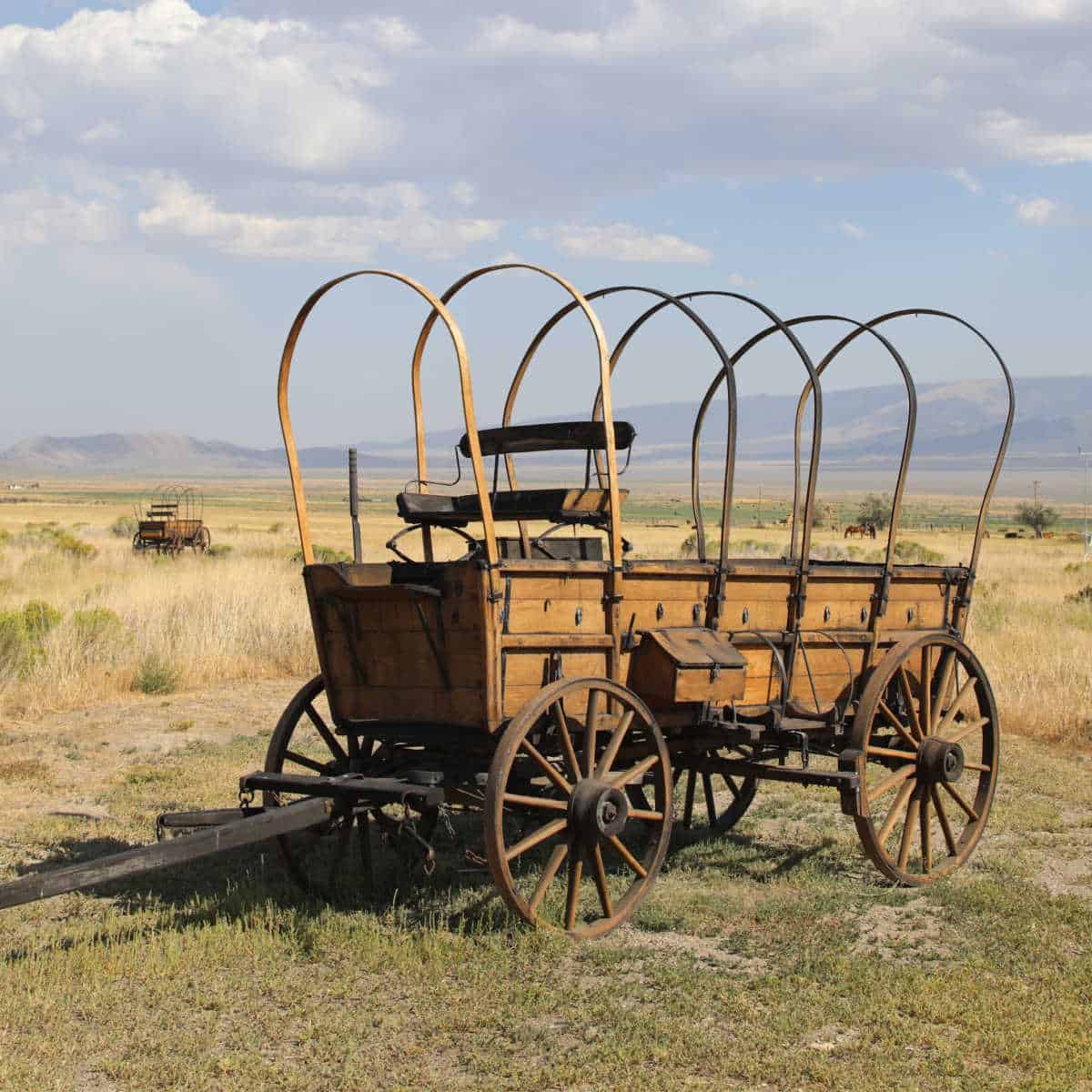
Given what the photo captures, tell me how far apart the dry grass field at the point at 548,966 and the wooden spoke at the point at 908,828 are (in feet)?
0.61

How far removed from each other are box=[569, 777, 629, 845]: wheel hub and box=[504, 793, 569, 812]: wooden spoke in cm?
6

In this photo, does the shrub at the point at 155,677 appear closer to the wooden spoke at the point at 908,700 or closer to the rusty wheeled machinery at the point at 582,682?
the rusty wheeled machinery at the point at 582,682

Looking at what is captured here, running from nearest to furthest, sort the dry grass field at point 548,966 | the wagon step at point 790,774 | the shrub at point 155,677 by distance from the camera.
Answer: the dry grass field at point 548,966, the wagon step at point 790,774, the shrub at point 155,677

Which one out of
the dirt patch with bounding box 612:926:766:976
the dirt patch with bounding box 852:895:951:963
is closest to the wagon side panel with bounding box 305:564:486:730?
the dirt patch with bounding box 612:926:766:976

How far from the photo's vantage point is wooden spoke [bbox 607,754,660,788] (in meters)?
5.79

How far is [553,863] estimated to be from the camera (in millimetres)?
5598

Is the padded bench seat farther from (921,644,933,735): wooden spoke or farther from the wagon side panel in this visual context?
(921,644,933,735): wooden spoke

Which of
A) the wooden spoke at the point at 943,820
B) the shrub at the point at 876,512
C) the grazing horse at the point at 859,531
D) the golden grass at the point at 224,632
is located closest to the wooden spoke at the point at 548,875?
the wooden spoke at the point at 943,820

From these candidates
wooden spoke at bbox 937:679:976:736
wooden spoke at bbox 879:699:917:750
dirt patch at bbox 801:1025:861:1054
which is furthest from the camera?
wooden spoke at bbox 937:679:976:736

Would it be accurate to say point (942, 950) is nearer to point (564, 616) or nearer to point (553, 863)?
point (553, 863)

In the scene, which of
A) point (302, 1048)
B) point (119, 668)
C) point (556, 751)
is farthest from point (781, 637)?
point (119, 668)

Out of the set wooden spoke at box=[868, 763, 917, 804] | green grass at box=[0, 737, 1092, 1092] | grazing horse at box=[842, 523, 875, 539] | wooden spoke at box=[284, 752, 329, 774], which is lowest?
grazing horse at box=[842, 523, 875, 539]

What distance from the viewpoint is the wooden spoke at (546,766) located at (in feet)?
18.0

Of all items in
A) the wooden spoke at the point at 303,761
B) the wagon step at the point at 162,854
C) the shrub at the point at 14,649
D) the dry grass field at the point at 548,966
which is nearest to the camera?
the wagon step at the point at 162,854
